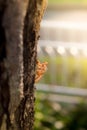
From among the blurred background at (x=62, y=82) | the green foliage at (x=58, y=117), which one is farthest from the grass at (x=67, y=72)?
the green foliage at (x=58, y=117)

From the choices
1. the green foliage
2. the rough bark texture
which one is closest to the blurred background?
the green foliage

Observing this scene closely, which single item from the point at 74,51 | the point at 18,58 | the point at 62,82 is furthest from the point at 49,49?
the point at 18,58

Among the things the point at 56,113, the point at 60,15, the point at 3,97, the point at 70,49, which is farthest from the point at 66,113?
the point at 60,15

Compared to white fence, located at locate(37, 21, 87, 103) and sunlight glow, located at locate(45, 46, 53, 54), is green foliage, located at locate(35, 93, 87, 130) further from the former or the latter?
sunlight glow, located at locate(45, 46, 53, 54)

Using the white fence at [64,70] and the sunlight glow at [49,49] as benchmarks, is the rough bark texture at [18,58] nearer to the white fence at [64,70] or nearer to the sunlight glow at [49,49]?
the white fence at [64,70]

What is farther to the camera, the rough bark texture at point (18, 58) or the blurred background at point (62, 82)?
the blurred background at point (62, 82)

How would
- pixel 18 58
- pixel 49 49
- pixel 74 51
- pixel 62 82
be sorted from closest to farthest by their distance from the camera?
1. pixel 18 58
2. pixel 74 51
3. pixel 49 49
4. pixel 62 82

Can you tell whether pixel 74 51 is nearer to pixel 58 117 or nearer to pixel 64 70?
pixel 64 70
